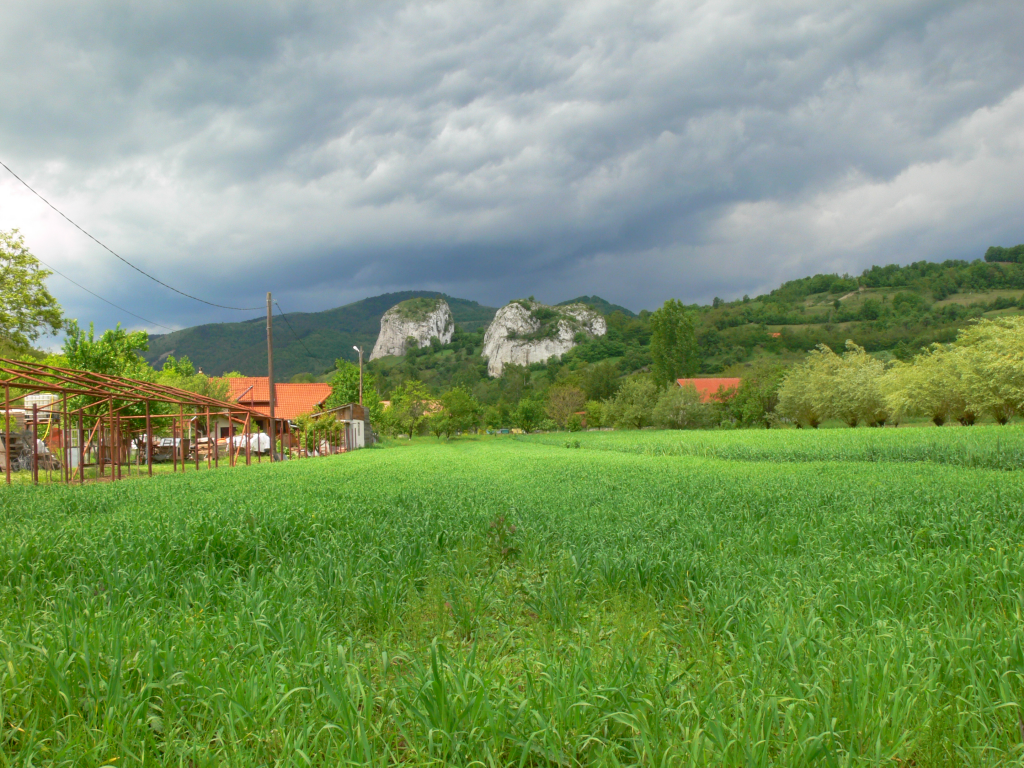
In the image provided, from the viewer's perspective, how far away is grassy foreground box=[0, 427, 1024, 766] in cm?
260

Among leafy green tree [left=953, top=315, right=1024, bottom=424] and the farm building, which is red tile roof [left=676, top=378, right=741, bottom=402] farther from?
the farm building

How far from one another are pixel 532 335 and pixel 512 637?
18916 cm

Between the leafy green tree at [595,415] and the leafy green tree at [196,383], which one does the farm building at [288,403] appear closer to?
the leafy green tree at [196,383]

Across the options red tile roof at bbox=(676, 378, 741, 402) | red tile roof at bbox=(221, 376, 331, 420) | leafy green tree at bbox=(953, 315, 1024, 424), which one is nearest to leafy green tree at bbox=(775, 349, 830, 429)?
red tile roof at bbox=(676, 378, 741, 402)

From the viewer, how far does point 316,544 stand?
20.4ft

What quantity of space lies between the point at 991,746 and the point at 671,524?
17.0 ft

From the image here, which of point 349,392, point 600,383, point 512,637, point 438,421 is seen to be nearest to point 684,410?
point 600,383

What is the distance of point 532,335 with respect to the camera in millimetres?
192250

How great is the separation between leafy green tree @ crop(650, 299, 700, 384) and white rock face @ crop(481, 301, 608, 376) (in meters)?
95.3

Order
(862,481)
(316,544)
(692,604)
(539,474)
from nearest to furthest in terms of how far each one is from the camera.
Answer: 1. (692,604)
2. (316,544)
3. (862,481)
4. (539,474)

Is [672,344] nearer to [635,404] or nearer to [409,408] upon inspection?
[635,404]

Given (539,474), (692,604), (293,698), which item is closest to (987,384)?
(539,474)

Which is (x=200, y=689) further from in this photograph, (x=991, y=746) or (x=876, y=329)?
(x=876, y=329)

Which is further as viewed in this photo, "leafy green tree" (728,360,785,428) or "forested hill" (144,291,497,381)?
"forested hill" (144,291,497,381)
